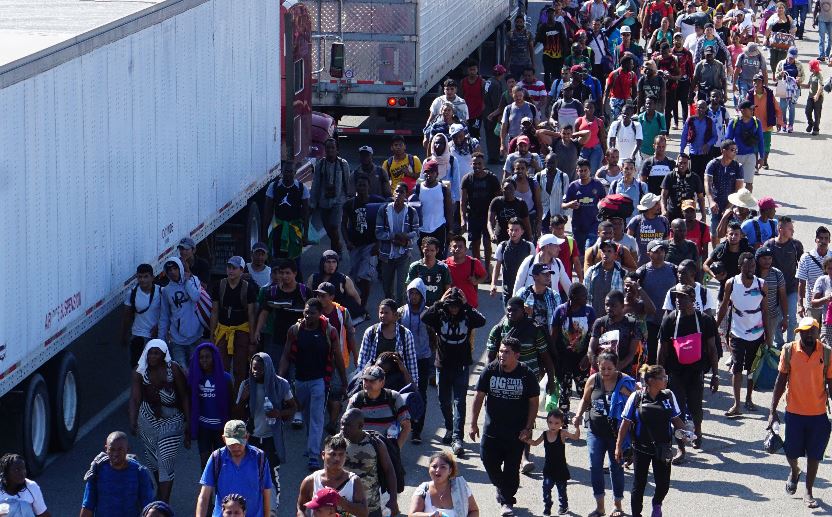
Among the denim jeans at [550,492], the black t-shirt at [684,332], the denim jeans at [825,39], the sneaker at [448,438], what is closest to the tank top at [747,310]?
the black t-shirt at [684,332]

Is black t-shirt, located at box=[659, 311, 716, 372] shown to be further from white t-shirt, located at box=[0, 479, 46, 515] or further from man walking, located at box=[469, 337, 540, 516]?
white t-shirt, located at box=[0, 479, 46, 515]

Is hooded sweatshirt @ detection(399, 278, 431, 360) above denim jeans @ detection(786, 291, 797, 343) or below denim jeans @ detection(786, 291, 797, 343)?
above

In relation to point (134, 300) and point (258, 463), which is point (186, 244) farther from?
point (258, 463)

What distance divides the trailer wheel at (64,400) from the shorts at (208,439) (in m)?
1.64

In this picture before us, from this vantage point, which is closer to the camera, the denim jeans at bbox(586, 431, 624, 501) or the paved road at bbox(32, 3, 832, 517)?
the denim jeans at bbox(586, 431, 624, 501)

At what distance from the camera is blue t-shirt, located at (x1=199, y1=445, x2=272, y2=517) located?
37.3 ft

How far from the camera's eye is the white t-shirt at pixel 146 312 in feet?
50.3

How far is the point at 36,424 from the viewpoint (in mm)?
13898

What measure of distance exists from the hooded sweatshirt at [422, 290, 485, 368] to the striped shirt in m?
3.90

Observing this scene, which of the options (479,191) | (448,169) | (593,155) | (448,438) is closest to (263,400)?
(448,438)

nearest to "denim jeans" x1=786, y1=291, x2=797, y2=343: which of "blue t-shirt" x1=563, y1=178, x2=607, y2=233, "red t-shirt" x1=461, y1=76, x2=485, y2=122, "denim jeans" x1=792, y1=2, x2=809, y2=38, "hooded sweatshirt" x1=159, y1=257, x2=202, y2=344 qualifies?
"blue t-shirt" x1=563, y1=178, x2=607, y2=233

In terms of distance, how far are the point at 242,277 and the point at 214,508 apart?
4264mm

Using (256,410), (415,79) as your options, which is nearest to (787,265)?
(256,410)

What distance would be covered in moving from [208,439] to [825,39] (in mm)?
28602
